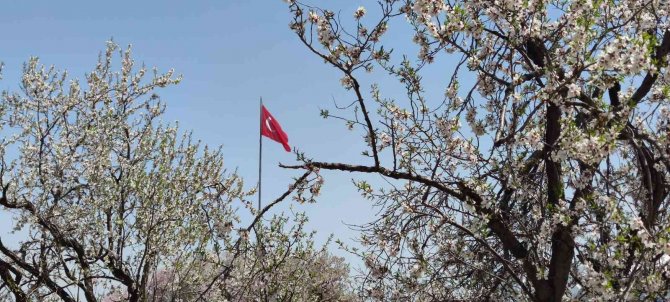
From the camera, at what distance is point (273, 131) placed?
12.9 metres

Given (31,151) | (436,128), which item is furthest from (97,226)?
(436,128)

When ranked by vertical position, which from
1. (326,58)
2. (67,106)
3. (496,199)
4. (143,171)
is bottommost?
(496,199)

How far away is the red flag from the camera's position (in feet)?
41.9

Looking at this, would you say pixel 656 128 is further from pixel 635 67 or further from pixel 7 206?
pixel 7 206

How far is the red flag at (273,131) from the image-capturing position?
12784 millimetres

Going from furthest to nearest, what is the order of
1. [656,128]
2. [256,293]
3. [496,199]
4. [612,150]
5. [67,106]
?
[67,106] < [256,293] < [656,128] < [496,199] < [612,150]

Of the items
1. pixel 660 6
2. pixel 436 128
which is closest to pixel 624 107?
pixel 436 128

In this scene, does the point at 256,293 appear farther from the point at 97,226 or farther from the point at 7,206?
the point at 7,206

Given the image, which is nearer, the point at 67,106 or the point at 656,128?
the point at 656,128

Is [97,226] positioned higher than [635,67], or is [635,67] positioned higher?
[97,226]

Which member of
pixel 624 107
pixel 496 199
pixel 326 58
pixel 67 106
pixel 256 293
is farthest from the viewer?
pixel 67 106

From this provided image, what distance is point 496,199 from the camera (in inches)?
185

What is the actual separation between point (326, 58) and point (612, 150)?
1.95 metres

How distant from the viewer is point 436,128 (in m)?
4.95
